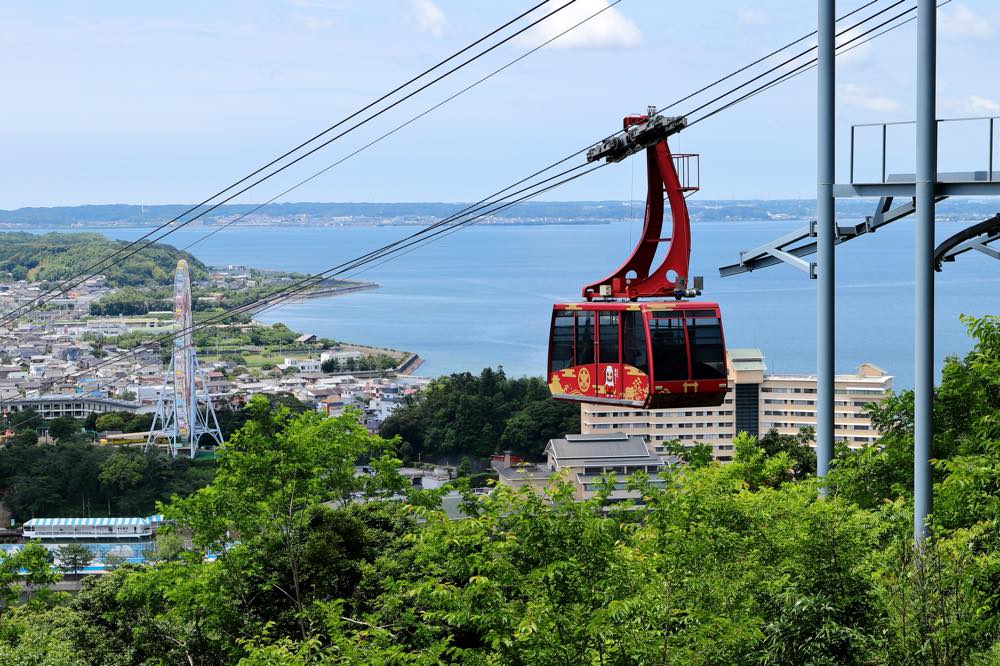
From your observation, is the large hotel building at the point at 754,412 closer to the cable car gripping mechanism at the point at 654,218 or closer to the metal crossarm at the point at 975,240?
the cable car gripping mechanism at the point at 654,218

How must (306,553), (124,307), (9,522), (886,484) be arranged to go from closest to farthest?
(886,484)
(306,553)
(9,522)
(124,307)

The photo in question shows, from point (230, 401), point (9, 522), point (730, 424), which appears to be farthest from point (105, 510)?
point (730, 424)

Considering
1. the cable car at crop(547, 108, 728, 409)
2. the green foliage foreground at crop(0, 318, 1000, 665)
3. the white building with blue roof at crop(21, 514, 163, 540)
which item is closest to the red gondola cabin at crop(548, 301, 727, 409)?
the cable car at crop(547, 108, 728, 409)

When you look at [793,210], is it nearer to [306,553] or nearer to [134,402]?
[134,402]

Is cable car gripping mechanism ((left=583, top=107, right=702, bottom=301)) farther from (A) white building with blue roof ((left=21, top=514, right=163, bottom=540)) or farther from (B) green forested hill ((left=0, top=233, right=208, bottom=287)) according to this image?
(B) green forested hill ((left=0, top=233, right=208, bottom=287))

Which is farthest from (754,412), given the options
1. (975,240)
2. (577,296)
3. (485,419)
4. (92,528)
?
(975,240)

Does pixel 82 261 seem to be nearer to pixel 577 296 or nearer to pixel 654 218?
pixel 577 296
